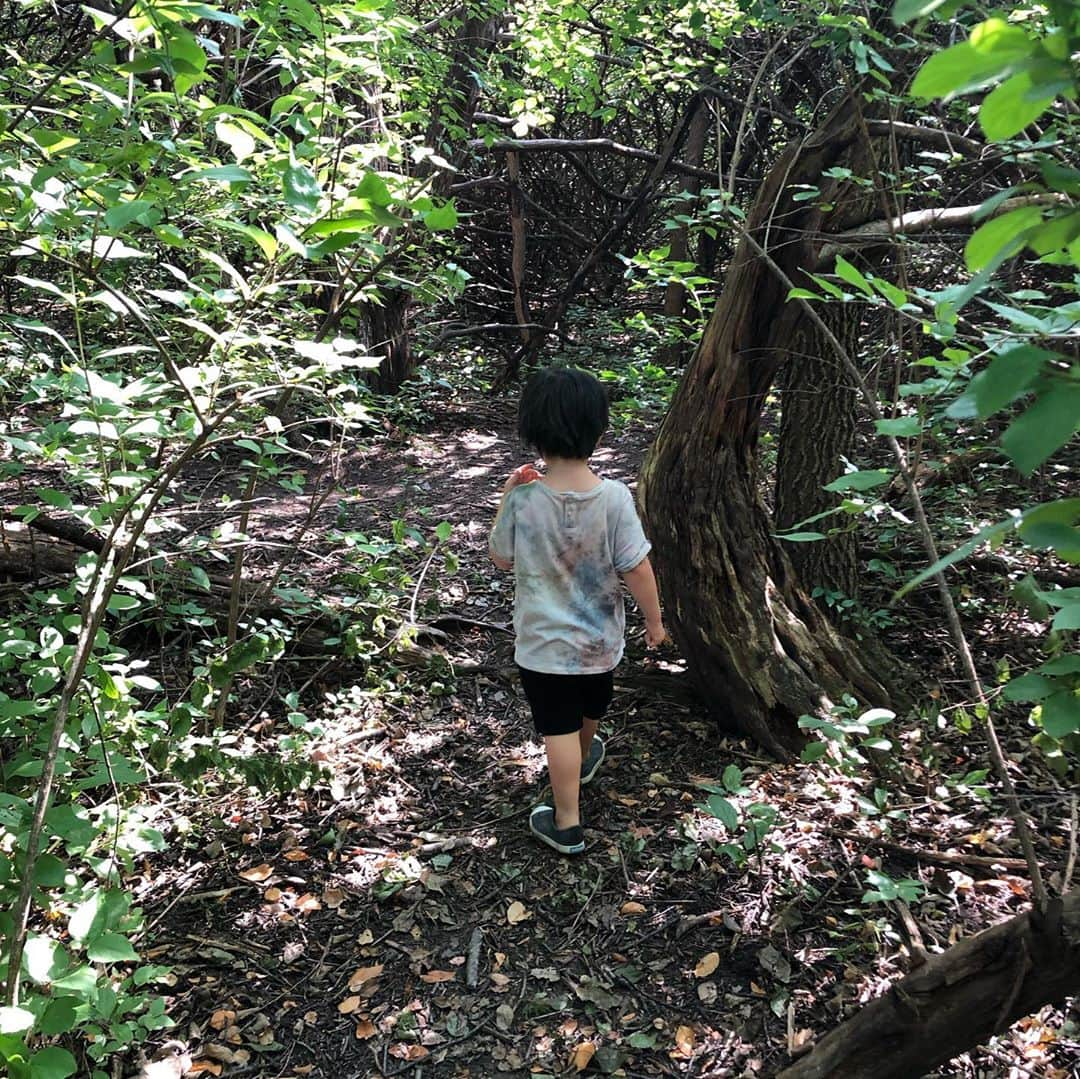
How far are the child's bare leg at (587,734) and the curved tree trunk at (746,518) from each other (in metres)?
0.62

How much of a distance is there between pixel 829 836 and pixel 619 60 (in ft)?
19.2

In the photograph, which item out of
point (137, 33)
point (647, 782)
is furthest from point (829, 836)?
point (137, 33)

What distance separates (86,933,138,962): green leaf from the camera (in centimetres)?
144

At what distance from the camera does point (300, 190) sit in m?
1.15

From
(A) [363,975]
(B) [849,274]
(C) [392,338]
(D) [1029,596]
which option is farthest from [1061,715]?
(C) [392,338]

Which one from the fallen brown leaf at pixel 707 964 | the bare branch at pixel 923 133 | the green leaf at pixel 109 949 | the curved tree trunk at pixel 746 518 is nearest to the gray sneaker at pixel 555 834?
the fallen brown leaf at pixel 707 964

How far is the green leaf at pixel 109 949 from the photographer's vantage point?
1444 millimetres

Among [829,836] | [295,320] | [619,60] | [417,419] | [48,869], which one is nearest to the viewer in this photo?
[48,869]

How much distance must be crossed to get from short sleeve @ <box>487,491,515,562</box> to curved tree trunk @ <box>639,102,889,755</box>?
1.00 m

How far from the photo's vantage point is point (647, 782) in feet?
10.0

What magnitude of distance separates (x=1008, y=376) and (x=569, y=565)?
2.00 m

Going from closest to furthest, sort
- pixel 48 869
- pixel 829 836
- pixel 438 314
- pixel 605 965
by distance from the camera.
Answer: pixel 48 869 → pixel 605 965 → pixel 829 836 → pixel 438 314

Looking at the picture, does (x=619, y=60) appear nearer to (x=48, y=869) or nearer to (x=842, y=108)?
(x=842, y=108)

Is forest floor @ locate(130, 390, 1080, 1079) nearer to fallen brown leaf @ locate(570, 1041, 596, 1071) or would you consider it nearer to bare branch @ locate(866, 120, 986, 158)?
fallen brown leaf @ locate(570, 1041, 596, 1071)
